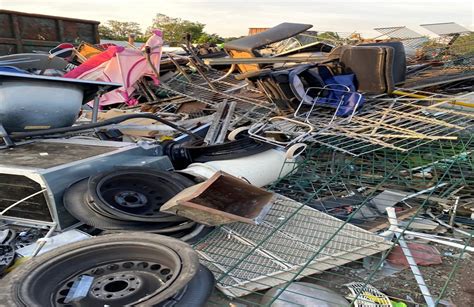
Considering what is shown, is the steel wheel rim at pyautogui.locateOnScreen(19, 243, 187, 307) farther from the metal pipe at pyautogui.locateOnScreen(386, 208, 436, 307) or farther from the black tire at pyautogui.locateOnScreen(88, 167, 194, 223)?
the metal pipe at pyautogui.locateOnScreen(386, 208, 436, 307)

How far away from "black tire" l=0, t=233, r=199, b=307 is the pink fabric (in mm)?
3639

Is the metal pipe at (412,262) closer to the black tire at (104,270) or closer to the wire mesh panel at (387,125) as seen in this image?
the wire mesh panel at (387,125)

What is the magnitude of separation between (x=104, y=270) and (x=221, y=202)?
2.87ft

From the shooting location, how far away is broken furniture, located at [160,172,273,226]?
2.17 meters

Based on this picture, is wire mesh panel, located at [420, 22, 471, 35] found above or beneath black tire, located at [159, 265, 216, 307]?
above

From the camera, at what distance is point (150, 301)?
1433 millimetres

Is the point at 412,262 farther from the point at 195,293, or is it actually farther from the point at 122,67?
the point at 122,67

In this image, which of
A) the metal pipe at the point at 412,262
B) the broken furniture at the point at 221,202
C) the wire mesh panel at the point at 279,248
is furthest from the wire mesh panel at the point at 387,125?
the broken furniture at the point at 221,202

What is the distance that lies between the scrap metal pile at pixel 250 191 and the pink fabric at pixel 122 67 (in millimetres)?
571

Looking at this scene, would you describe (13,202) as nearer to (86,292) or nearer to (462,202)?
(86,292)

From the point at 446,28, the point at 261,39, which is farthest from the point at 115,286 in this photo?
the point at 446,28

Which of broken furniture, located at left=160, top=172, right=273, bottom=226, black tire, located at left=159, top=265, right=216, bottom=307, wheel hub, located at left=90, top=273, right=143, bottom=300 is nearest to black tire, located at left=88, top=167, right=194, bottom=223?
broken furniture, located at left=160, top=172, right=273, bottom=226

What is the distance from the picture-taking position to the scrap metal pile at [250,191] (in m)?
1.83

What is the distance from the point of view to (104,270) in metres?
1.82
